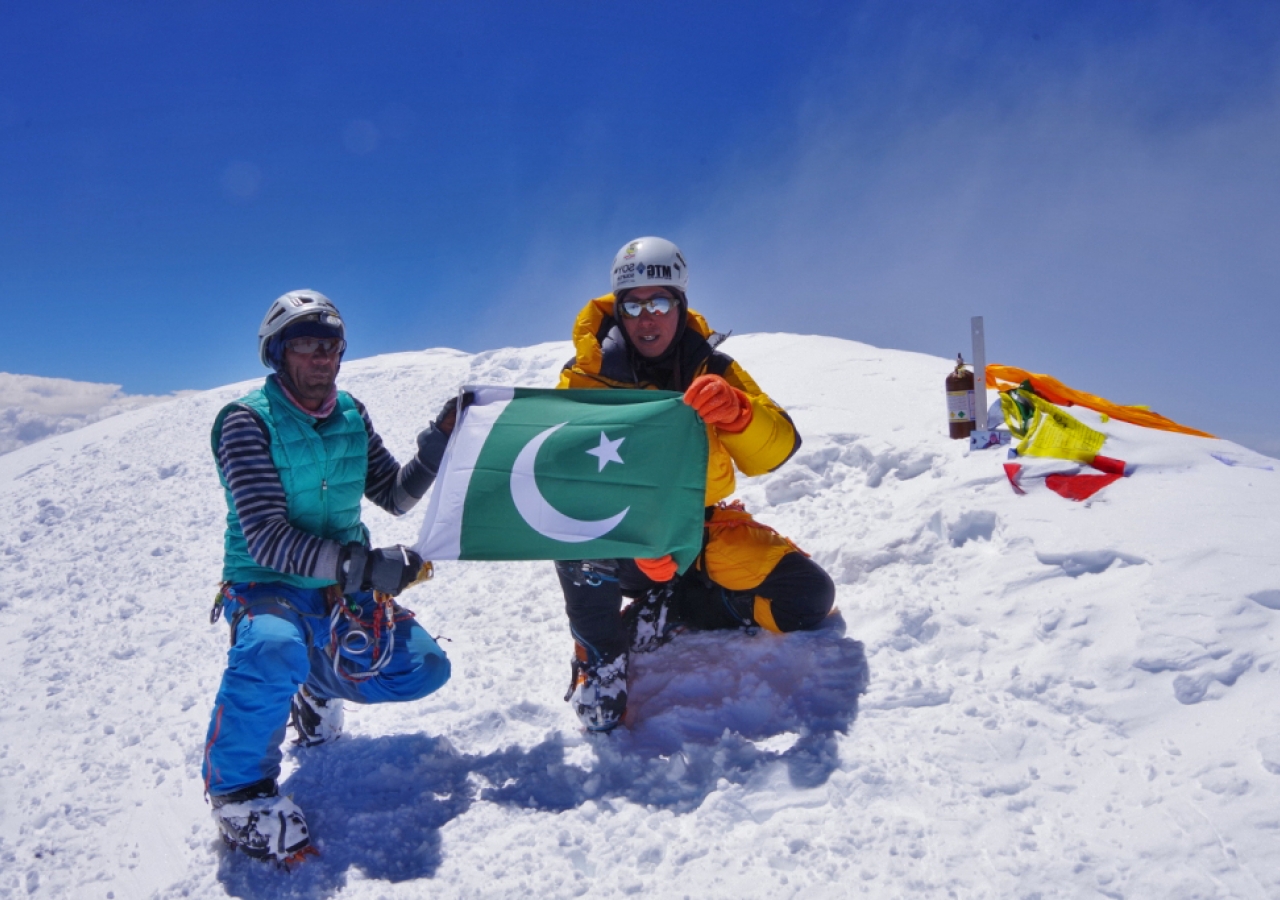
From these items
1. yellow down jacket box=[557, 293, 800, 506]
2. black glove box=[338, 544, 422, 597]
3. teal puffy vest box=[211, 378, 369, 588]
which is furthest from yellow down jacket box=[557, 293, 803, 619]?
black glove box=[338, 544, 422, 597]

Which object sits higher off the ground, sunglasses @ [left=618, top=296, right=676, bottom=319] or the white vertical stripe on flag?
sunglasses @ [left=618, top=296, right=676, bottom=319]

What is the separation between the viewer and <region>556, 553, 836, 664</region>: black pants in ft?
13.3

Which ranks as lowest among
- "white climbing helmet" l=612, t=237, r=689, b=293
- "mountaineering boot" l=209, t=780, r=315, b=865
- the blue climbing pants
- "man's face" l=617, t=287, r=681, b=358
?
"mountaineering boot" l=209, t=780, r=315, b=865

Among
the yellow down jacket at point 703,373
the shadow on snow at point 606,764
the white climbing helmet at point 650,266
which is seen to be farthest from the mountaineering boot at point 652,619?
the white climbing helmet at point 650,266

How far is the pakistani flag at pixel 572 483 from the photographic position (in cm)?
367

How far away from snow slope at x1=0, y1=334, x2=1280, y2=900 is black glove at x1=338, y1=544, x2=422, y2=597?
96 centimetres

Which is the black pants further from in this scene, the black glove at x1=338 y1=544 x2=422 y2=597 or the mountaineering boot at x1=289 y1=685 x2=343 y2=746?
the mountaineering boot at x1=289 y1=685 x2=343 y2=746

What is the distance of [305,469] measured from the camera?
360cm

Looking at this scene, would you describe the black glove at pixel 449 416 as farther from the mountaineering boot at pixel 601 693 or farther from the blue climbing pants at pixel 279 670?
the mountaineering boot at pixel 601 693

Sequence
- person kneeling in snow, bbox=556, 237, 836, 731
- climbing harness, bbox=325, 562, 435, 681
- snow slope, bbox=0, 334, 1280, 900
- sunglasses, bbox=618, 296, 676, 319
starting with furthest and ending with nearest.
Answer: sunglasses, bbox=618, 296, 676, 319 → person kneeling in snow, bbox=556, 237, 836, 731 → climbing harness, bbox=325, 562, 435, 681 → snow slope, bbox=0, 334, 1280, 900

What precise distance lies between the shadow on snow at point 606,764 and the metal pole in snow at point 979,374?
2.59 m

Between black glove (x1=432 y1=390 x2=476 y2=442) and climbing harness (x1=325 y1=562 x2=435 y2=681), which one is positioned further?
black glove (x1=432 y1=390 x2=476 y2=442)

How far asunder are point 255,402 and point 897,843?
3311 millimetres

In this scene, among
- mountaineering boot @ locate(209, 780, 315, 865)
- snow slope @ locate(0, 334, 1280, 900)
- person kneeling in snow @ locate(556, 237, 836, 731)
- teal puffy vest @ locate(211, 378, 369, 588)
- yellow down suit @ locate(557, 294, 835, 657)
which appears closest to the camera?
snow slope @ locate(0, 334, 1280, 900)
